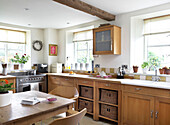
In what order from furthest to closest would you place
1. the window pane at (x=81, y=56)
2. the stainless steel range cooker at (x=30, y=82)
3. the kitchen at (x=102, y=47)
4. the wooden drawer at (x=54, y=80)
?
the window pane at (x=81, y=56)
the wooden drawer at (x=54, y=80)
the stainless steel range cooker at (x=30, y=82)
the kitchen at (x=102, y=47)

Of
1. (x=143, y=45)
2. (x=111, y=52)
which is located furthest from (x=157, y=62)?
(x=111, y=52)

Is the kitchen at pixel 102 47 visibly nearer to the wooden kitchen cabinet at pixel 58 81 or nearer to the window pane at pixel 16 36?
the wooden kitchen cabinet at pixel 58 81

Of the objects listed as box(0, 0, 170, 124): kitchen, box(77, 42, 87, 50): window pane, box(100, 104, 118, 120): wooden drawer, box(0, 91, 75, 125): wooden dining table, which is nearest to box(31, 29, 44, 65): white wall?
A: box(0, 0, 170, 124): kitchen

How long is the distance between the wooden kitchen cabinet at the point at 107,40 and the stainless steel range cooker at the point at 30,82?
2.12 metres

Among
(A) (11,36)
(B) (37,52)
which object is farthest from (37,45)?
(A) (11,36)

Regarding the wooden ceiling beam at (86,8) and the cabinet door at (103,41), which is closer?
the wooden ceiling beam at (86,8)

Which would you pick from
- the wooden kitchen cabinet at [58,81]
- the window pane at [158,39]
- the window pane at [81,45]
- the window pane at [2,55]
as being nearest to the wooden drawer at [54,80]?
the wooden kitchen cabinet at [58,81]

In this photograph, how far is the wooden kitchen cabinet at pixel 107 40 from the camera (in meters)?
3.56

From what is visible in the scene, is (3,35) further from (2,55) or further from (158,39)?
(158,39)

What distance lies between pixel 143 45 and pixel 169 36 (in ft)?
1.99

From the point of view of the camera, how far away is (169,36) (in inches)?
132

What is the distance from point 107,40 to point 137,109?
1.76 meters

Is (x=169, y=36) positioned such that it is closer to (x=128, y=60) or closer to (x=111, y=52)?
(x=128, y=60)

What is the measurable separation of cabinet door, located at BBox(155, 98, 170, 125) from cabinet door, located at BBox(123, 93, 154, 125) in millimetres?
84
